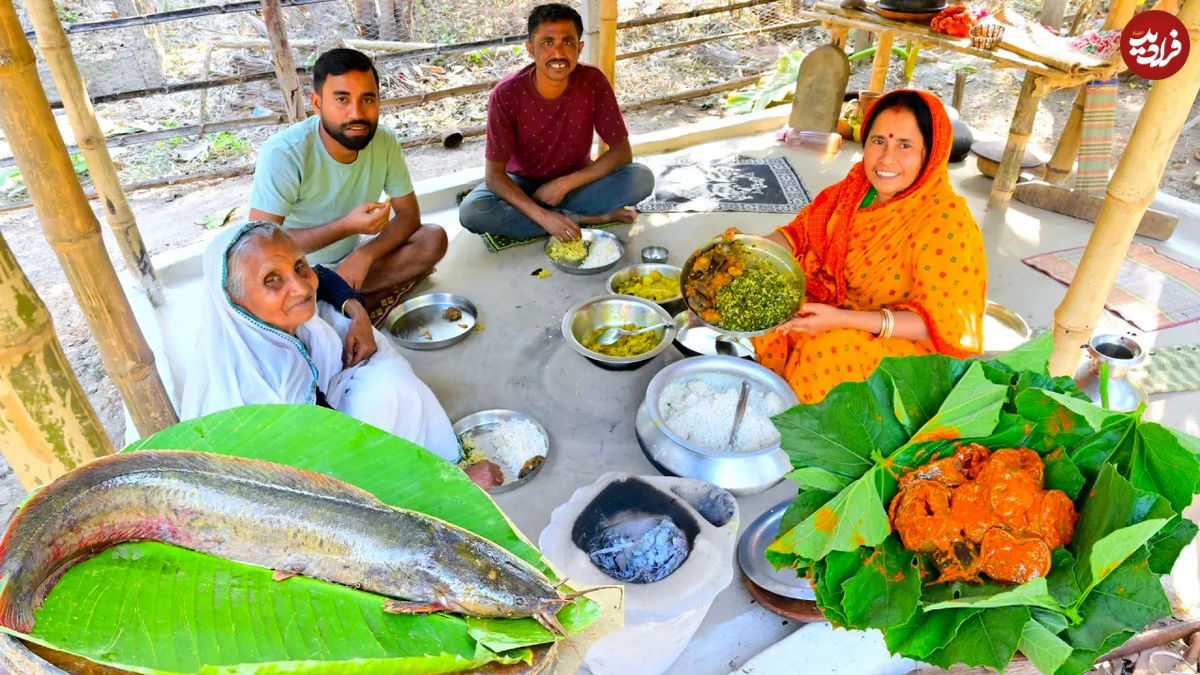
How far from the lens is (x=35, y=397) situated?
1702mm

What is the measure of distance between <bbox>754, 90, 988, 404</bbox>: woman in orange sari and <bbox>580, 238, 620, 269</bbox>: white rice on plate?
1.53 meters

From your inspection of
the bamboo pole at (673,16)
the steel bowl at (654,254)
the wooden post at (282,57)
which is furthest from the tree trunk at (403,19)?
the steel bowl at (654,254)

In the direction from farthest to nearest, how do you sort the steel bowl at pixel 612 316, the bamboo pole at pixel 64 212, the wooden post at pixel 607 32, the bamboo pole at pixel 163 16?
the bamboo pole at pixel 163 16, the wooden post at pixel 607 32, the steel bowl at pixel 612 316, the bamboo pole at pixel 64 212

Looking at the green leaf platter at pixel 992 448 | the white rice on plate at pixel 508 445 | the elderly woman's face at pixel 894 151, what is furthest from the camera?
the white rice on plate at pixel 508 445

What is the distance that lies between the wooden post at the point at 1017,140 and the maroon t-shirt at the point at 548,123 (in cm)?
268

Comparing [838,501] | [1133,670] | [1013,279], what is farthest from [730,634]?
[1013,279]

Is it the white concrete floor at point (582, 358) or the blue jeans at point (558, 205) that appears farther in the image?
the blue jeans at point (558, 205)

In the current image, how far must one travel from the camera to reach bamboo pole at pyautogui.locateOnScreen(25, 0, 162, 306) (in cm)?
325

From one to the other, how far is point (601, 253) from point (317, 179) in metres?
1.74

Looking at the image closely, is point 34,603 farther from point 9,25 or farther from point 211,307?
point 9,25

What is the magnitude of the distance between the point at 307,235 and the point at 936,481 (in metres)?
3.05

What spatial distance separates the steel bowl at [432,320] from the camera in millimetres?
3768

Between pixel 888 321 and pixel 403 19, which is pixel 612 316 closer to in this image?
pixel 888 321

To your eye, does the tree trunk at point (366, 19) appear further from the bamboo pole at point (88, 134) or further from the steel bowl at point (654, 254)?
the steel bowl at point (654, 254)
